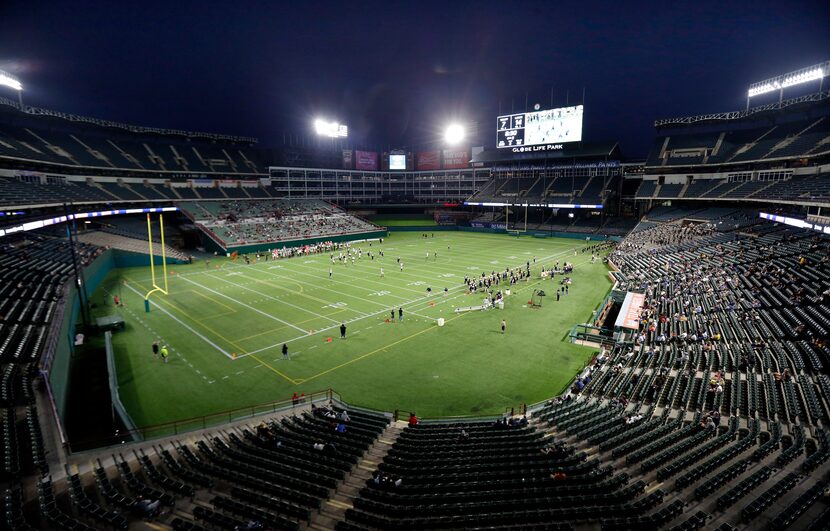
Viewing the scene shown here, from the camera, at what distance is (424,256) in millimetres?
55625

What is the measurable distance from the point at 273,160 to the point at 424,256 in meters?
49.5

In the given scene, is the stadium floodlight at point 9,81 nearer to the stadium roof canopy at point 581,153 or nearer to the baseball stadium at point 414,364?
the baseball stadium at point 414,364

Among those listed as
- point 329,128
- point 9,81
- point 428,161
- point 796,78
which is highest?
point 329,128

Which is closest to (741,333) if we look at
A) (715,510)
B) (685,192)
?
(715,510)

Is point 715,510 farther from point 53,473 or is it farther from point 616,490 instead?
point 53,473

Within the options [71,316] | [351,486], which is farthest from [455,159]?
[351,486]

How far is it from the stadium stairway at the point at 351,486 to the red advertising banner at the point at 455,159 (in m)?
95.1

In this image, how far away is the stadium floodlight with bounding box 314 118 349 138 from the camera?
301 ft

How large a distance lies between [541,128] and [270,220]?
47917 mm

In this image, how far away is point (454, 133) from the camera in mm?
103188

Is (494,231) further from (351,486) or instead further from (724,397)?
(351,486)

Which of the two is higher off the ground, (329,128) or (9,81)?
(329,128)

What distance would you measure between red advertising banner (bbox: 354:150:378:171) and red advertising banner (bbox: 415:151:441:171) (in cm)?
1134

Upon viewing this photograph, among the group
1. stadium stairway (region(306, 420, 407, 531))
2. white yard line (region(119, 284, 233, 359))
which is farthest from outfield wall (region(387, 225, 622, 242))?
stadium stairway (region(306, 420, 407, 531))
